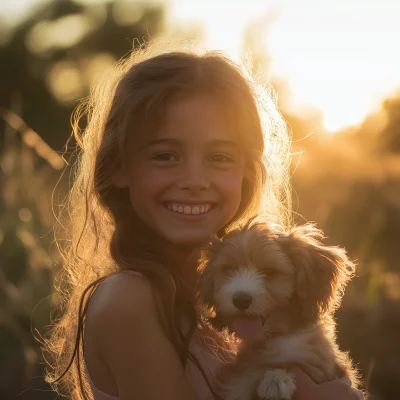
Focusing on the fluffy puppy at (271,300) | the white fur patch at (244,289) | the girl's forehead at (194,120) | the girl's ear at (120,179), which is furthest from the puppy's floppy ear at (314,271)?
the girl's ear at (120,179)

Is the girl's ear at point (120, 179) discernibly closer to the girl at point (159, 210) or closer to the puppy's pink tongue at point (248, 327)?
the girl at point (159, 210)

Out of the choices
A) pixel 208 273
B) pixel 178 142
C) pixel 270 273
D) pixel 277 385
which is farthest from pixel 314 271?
pixel 178 142

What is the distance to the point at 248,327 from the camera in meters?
4.11

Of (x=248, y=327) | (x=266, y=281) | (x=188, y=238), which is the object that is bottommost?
(x=248, y=327)

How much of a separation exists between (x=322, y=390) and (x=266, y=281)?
67 centimetres

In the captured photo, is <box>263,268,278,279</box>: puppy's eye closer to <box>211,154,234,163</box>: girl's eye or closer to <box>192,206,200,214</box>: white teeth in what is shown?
<box>192,206,200,214</box>: white teeth

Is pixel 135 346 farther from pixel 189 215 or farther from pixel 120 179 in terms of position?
pixel 120 179

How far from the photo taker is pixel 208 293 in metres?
4.29

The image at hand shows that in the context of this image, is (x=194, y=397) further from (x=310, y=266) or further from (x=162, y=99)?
(x=162, y=99)

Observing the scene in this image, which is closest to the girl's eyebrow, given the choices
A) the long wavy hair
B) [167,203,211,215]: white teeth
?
the long wavy hair

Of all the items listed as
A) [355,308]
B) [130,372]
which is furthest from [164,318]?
[355,308]

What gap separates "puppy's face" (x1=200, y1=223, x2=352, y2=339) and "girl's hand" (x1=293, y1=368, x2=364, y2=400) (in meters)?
0.34

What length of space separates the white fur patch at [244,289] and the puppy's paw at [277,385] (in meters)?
0.38

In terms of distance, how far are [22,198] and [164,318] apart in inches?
175
